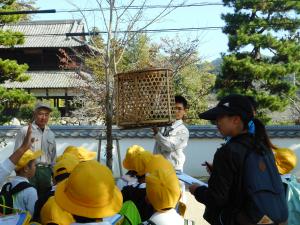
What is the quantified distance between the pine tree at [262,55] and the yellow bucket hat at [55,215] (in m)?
10.8

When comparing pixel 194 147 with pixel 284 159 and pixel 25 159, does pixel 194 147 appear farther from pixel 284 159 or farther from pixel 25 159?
pixel 25 159

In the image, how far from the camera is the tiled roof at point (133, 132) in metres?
11.6

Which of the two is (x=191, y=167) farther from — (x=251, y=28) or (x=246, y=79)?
(x=251, y=28)

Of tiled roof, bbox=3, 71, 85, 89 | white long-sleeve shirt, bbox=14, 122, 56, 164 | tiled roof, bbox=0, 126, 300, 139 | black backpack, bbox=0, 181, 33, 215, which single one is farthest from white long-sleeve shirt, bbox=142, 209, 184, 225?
tiled roof, bbox=3, 71, 85, 89

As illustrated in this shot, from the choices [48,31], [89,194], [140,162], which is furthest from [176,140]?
[48,31]

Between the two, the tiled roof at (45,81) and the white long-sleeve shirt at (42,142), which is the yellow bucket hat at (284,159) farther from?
the tiled roof at (45,81)

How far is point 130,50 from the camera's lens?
19875 mm

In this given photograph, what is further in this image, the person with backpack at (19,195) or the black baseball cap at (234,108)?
the person with backpack at (19,195)

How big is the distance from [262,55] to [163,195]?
11.9 meters

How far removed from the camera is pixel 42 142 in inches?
207

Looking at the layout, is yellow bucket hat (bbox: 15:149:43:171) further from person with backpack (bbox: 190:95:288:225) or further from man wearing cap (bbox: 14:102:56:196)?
person with backpack (bbox: 190:95:288:225)

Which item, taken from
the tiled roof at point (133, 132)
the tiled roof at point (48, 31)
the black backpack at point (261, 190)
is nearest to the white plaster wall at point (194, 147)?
the tiled roof at point (133, 132)

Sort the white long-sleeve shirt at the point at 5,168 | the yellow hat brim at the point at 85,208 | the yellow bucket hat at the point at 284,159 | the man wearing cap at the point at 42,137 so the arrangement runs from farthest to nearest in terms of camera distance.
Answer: the man wearing cap at the point at 42,137 < the yellow bucket hat at the point at 284,159 < the white long-sleeve shirt at the point at 5,168 < the yellow hat brim at the point at 85,208

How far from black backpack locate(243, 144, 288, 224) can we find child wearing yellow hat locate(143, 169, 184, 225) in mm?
568
